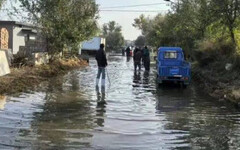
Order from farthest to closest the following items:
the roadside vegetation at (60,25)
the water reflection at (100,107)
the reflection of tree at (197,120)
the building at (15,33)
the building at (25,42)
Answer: the building at (15,33) < the roadside vegetation at (60,25) < the building at (25,42) < the water reflection at (100,107) < the reflection of tree at (197,120)

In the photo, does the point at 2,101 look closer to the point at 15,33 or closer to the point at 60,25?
the point at 60,25

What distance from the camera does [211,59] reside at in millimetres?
26312

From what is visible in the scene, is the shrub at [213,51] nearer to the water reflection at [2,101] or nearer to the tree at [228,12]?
the tree at [228,12]

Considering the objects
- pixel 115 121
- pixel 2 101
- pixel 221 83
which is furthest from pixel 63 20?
pixel 115 121

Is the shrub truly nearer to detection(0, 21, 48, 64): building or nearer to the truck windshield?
the truck windshield

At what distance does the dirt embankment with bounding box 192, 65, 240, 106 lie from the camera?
15.5m

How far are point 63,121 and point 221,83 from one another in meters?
10.3

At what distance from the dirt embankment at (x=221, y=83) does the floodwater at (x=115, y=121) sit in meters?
0.53

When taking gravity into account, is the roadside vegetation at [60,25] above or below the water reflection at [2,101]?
above

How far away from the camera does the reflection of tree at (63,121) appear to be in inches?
336

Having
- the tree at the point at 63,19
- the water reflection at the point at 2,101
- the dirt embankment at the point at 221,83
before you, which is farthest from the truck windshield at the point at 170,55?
the water reflection at the point at 2,101

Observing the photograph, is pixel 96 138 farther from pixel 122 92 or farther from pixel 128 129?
pixel 122 92

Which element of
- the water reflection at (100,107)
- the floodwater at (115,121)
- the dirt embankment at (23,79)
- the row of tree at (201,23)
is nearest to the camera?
the floodwater at (115,121)

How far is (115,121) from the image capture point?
1091 cm
